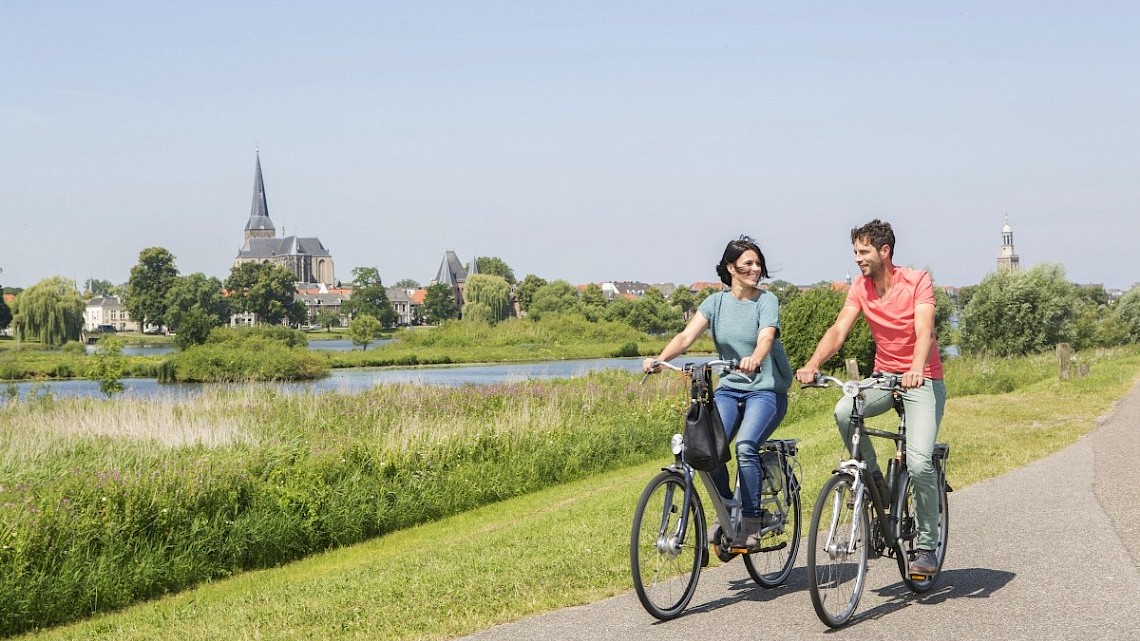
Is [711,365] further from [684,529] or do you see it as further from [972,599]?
[972,599]

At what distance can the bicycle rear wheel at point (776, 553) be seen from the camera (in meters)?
6.23

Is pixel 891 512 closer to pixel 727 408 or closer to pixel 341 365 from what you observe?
pixel 727 408

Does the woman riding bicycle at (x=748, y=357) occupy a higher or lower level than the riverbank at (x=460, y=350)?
higher

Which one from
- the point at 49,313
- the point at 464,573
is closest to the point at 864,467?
the point at 464,573

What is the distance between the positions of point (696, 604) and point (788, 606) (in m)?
0.49

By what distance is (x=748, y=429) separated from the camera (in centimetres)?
604

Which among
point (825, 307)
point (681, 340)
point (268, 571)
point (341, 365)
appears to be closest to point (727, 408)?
point (681, 340)

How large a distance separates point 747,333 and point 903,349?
32.8 inches

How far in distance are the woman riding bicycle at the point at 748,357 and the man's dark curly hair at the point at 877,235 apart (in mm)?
→ 577

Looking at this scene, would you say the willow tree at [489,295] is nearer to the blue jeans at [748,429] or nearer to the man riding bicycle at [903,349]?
the blue jeans at [748,429]

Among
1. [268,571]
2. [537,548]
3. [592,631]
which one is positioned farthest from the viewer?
[268,571]

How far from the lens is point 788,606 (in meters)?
5.99

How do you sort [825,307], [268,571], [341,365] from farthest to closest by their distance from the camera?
1. [341,365]
2. [825,307]
3. [268,571]

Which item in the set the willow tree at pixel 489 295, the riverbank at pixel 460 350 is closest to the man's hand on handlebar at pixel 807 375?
the riverbank at pixel 460 350
